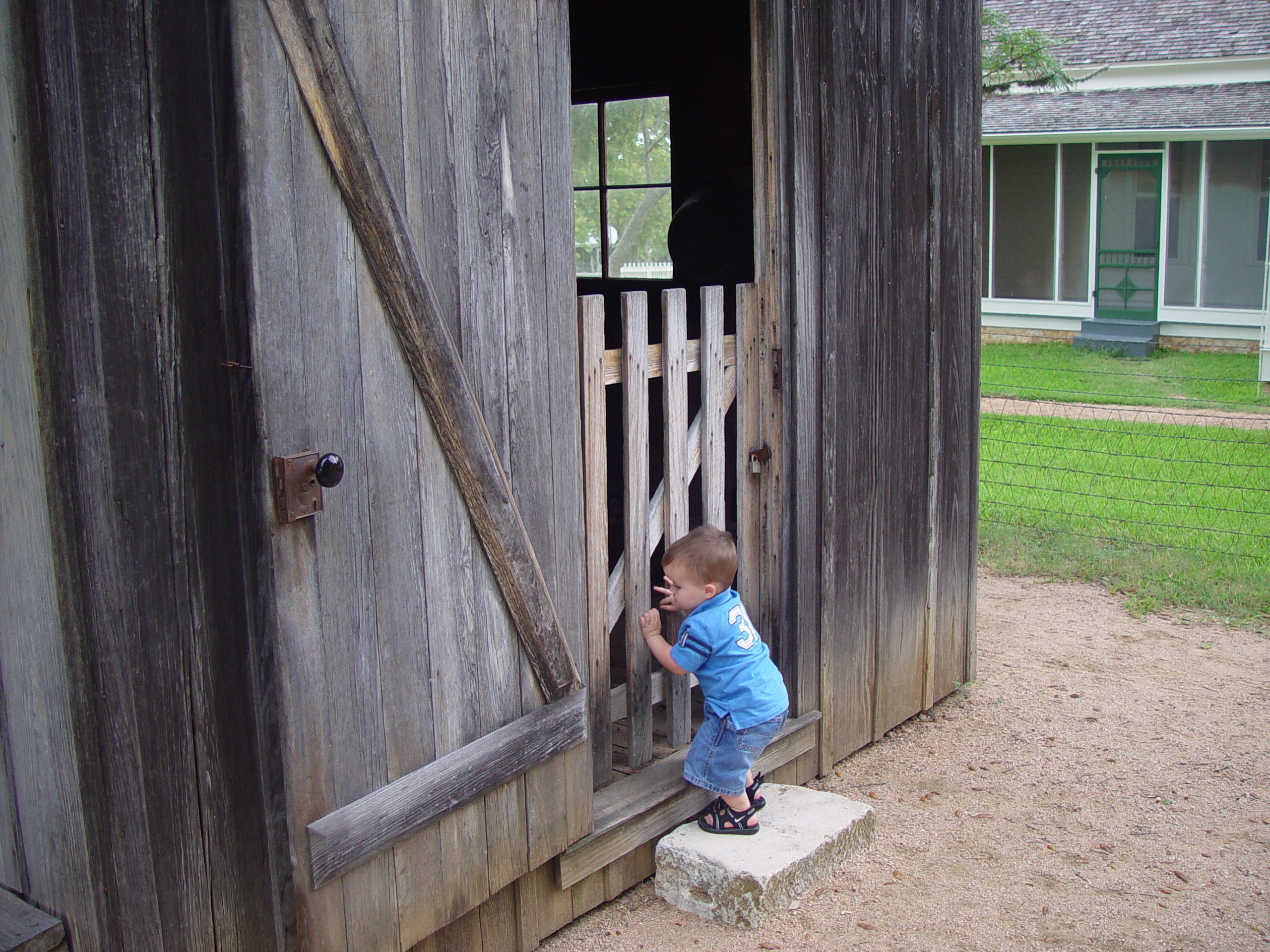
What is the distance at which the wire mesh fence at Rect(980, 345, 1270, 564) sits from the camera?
25.0 feet

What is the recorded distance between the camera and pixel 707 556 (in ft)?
10.9

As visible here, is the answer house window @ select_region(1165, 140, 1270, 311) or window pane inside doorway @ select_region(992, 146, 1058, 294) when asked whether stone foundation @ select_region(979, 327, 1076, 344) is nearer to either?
window pane inside doorway @ select_region(992, 146, 1058, 294)

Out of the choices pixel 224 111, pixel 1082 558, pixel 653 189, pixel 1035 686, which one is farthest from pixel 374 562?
pixel 1082 558

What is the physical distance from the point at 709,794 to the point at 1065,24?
709 inches

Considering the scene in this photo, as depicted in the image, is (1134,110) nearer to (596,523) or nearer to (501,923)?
(596,523)

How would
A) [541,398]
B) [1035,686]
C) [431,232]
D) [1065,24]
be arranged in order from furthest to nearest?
[1065,24]
[1035,686]
[541,398]
[431,232]

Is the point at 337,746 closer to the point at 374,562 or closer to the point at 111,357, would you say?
the point at 374,562

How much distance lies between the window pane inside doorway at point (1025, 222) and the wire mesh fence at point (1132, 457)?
3.11 metres

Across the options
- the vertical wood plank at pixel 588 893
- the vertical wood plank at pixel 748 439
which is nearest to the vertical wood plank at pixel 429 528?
the vertical wood plank at pixel 588 893

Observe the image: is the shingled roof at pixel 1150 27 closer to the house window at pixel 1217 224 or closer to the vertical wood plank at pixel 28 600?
the house window at pixel 1217 224

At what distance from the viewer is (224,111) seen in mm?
2104

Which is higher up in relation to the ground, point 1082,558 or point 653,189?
point 653,189

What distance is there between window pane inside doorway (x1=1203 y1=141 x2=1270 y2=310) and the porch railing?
13734mm

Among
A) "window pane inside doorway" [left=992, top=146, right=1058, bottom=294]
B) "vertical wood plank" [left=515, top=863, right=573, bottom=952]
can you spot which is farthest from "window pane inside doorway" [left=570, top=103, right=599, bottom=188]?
"window pane inside doorway" [left=992, top=146, right=1058, bottom=294]
